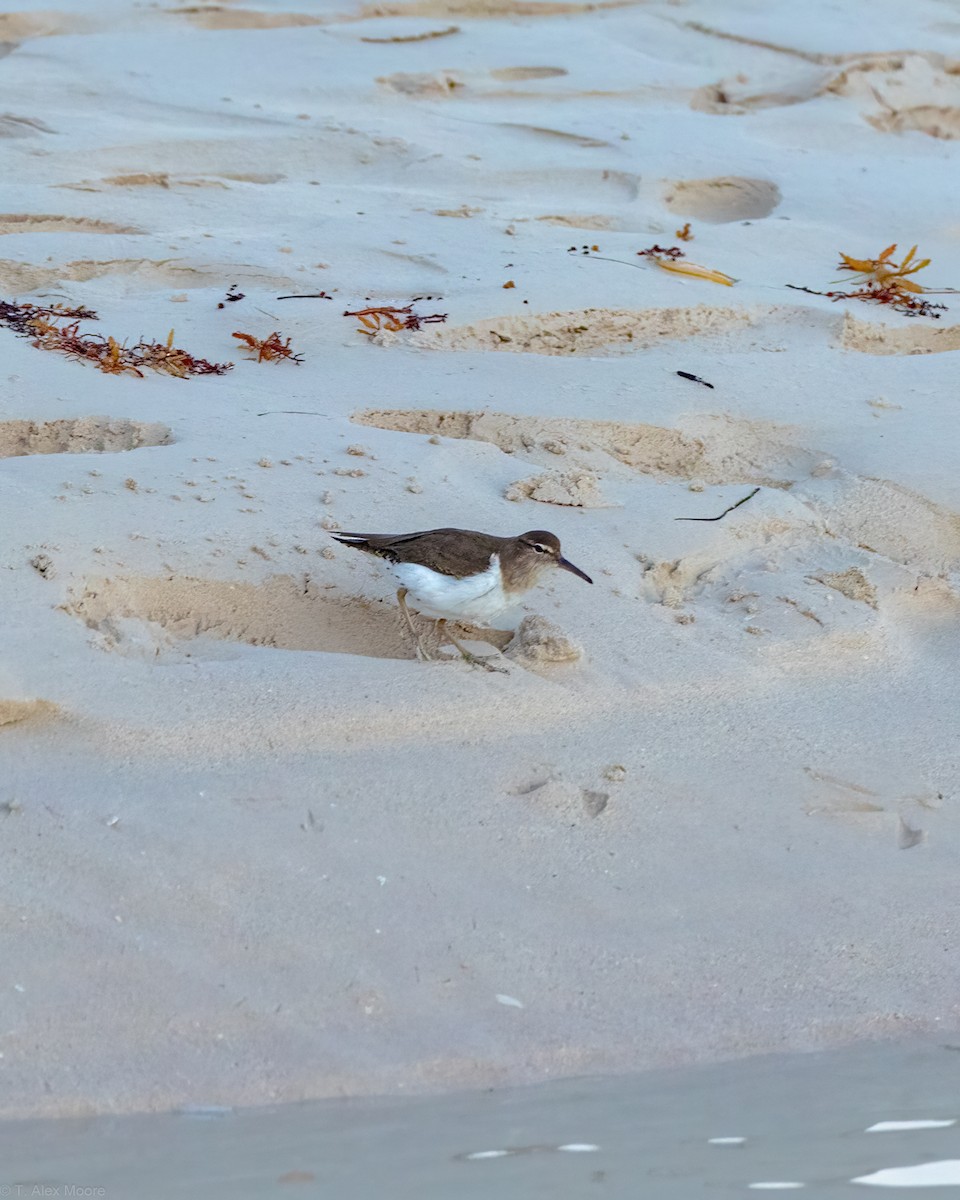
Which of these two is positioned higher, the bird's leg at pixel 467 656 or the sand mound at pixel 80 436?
the sand mound at pixel 80 436

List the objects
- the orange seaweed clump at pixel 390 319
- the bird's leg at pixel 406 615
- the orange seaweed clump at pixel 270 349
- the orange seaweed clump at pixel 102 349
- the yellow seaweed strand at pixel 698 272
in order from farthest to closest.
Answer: the yellow seaweed strand at pixel 698 272 → the orange seaweed clump at pixel 390 319 → the orange seaweed clump at pixel 270 349 → the orange seaweed clump at pixel 102 349 → the bird's leg at pixel 406 615

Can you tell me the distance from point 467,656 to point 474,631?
392 millimetres

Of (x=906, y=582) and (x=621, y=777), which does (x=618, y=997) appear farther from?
Answer: (x=906, y=582)

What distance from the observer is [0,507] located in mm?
4141

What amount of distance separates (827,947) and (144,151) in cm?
565

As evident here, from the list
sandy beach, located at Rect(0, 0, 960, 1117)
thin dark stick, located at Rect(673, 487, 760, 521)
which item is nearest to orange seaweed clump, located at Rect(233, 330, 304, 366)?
sandy beach, located at Rect(0, 0, 960, 1117)

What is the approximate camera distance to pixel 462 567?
13.2ft

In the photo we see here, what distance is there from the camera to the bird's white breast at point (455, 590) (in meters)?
3.99

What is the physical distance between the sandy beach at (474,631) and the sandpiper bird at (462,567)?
15cm

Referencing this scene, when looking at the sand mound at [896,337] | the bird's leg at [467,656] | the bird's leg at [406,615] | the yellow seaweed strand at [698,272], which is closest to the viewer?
the bird's leg at [467,656]

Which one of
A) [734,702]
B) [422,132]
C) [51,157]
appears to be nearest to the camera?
[734,702]

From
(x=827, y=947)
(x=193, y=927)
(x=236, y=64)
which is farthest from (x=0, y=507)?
(x=236, y=64)

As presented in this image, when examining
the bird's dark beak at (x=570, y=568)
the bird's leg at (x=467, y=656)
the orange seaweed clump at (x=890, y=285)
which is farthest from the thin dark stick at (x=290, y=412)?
the orange seaweed clump at (x=890, y=285)

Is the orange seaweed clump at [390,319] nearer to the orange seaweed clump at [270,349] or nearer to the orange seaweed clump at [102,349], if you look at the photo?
the orange seaweed clump at [270,349]
